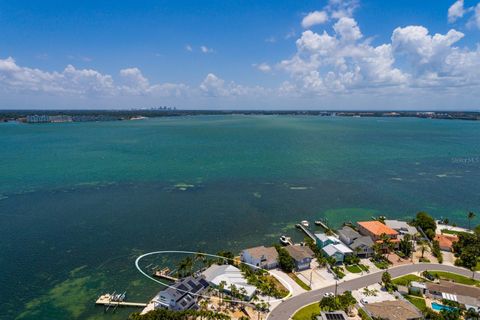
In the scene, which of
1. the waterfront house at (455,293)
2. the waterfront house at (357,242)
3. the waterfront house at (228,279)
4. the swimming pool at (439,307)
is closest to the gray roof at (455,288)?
the waterfront house at (455,293)

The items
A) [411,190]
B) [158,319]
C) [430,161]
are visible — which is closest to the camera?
[158,319]

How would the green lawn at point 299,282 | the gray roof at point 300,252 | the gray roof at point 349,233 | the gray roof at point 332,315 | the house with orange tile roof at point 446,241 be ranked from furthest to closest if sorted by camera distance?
the gray roof at point 349,233, the house with orange tile roof at point 446,241, the gray roof at point 300,252, the green lawn at point 299,282, the gray roof at point 332,315

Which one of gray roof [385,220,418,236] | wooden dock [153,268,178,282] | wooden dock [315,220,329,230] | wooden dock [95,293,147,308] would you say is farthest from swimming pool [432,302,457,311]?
wooden dock [95,293,147,308]

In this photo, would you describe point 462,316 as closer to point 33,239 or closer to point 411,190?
point 411,190

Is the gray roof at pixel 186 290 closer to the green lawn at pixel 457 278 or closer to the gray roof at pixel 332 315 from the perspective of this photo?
the gray roof at pixel 332 315

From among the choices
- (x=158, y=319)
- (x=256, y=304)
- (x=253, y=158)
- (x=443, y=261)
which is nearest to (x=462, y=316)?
(x=443, y=261)

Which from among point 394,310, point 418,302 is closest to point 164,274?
point 394,310
